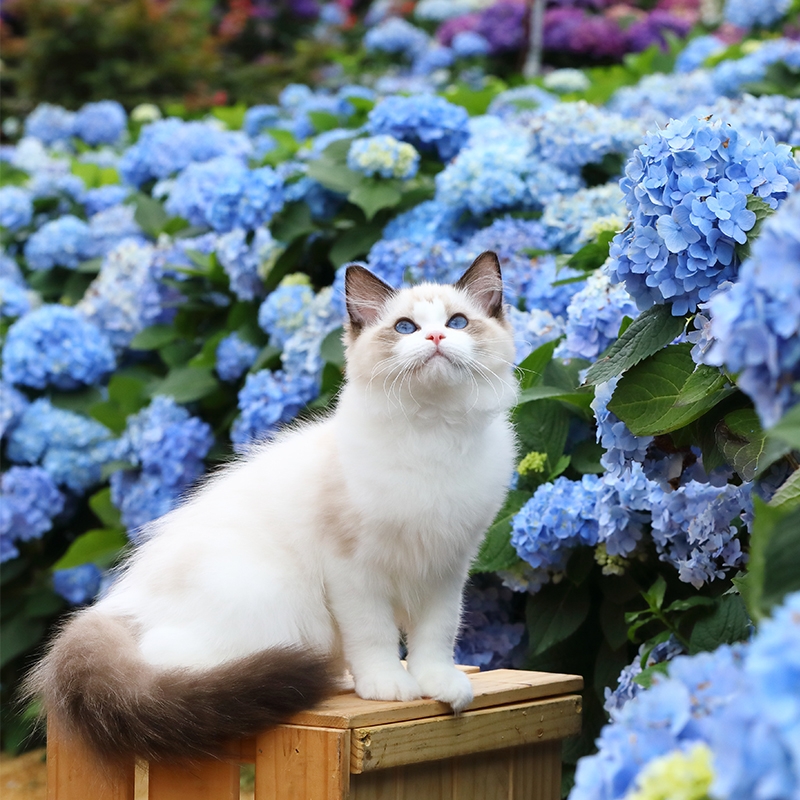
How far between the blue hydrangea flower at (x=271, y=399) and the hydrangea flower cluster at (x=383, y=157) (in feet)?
2.46

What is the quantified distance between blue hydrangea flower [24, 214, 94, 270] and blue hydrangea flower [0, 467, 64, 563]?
1137 millimetres

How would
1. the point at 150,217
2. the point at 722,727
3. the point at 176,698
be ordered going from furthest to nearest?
the point at 150,217 → the point at 176,698 → the point at 722,727

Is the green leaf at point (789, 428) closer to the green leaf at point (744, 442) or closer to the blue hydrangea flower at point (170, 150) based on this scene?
the green leaf at point (744, 442)

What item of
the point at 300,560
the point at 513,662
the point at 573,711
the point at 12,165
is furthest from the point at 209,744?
the point at 12,165

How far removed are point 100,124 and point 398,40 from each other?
299cm

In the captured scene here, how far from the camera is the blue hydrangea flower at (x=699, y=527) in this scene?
1.98 metres

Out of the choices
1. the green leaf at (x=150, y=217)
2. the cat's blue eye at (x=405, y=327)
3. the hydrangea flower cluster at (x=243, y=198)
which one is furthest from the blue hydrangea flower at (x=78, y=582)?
the cat's blue eye at (x=405, y=327)

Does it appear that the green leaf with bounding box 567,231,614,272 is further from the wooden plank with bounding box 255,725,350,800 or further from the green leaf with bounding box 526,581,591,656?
the wooden plank with bounding box 255,725,350,800

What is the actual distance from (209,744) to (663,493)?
102 centimetres

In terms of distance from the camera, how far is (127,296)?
391 centimetres

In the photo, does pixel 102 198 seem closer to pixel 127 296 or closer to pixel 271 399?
pixel 127 296

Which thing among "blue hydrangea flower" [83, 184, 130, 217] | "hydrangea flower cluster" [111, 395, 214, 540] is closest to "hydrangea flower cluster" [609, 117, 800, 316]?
"hydrangea flower cluster" [111, 395, 214, 540]

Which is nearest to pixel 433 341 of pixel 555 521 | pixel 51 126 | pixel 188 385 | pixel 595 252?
pixel 555 521

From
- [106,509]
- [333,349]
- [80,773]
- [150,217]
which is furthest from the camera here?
[150,217]
